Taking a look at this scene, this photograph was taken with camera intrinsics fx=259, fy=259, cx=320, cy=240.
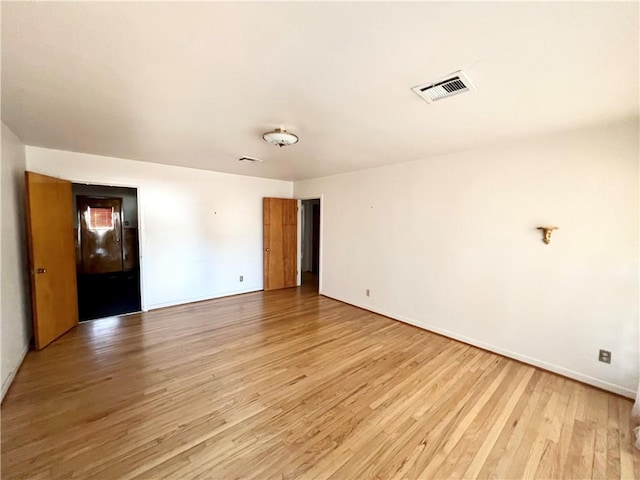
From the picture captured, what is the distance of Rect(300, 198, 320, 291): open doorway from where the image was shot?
25.0 feet

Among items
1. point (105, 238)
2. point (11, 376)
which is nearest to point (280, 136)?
point (11, 376)

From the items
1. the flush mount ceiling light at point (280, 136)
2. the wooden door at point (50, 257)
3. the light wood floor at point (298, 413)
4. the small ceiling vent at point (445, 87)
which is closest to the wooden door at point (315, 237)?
the light wood floor at point (298, 413)

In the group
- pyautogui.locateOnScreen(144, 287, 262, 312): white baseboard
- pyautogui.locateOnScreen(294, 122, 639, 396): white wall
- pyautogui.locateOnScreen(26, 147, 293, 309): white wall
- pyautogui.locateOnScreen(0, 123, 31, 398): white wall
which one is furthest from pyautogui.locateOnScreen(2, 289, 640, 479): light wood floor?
pyautogui.locateOnScreen(26, 147, 293, 309): white wall

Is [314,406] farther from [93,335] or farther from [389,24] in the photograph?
[93,335]

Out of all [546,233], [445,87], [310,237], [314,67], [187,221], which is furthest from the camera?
[310,237]

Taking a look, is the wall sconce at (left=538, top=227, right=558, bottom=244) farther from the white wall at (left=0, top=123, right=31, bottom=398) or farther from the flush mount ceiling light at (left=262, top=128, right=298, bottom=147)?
the white wall at (left=0, top=123, right=31, bottom=398)

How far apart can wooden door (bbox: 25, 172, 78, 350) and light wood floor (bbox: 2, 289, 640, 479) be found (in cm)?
29

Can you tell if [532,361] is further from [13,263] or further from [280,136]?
[13,263]

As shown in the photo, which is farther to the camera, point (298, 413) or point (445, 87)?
point (298, 413)

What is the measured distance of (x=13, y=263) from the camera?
2.76 m

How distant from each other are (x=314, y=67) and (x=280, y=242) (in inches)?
177

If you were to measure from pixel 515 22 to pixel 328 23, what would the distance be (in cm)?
87

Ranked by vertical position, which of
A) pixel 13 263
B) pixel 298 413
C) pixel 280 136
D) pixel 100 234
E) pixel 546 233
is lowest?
pixel 298 413

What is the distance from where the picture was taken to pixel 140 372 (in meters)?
2.59
